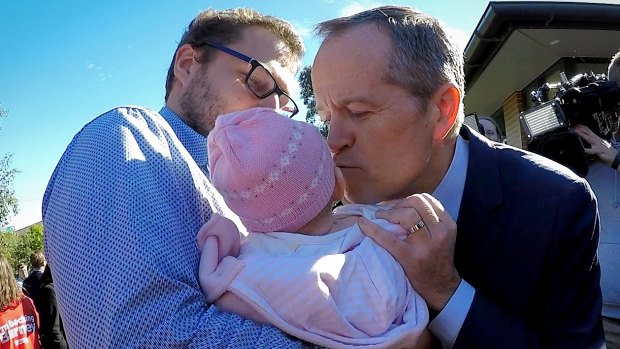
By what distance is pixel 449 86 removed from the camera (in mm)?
1958

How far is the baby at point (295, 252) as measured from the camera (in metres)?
1.22

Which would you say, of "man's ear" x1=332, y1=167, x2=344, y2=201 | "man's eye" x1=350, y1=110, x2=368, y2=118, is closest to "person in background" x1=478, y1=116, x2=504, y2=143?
"man's eye" x1=350, y1=110, x2=368, y2=118

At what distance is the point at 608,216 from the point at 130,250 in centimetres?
301

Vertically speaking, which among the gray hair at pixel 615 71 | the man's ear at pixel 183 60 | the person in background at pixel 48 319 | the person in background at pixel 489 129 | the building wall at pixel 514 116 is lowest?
the person in background at pixel 48 319

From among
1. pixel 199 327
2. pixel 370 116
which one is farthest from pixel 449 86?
pixel 199 327

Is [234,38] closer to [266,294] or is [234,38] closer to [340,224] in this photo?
[340,224]

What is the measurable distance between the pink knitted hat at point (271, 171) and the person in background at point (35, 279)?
7.40m

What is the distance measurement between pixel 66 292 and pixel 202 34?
5.85 ft

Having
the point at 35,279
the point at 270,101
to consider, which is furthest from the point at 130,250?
the point at 35,279

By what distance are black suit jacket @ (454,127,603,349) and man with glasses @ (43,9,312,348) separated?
845mm

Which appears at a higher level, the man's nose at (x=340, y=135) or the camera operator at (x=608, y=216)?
the man's nose at (x=340, y=135)

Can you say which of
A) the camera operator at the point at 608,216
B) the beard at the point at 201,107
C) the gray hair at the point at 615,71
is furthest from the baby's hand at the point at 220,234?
the gray hair at the point at 615,71

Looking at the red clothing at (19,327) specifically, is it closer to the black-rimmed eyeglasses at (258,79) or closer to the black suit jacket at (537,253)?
the black-rimmed eyeglasses at (258,79)

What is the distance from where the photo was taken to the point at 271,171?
4.43ft
